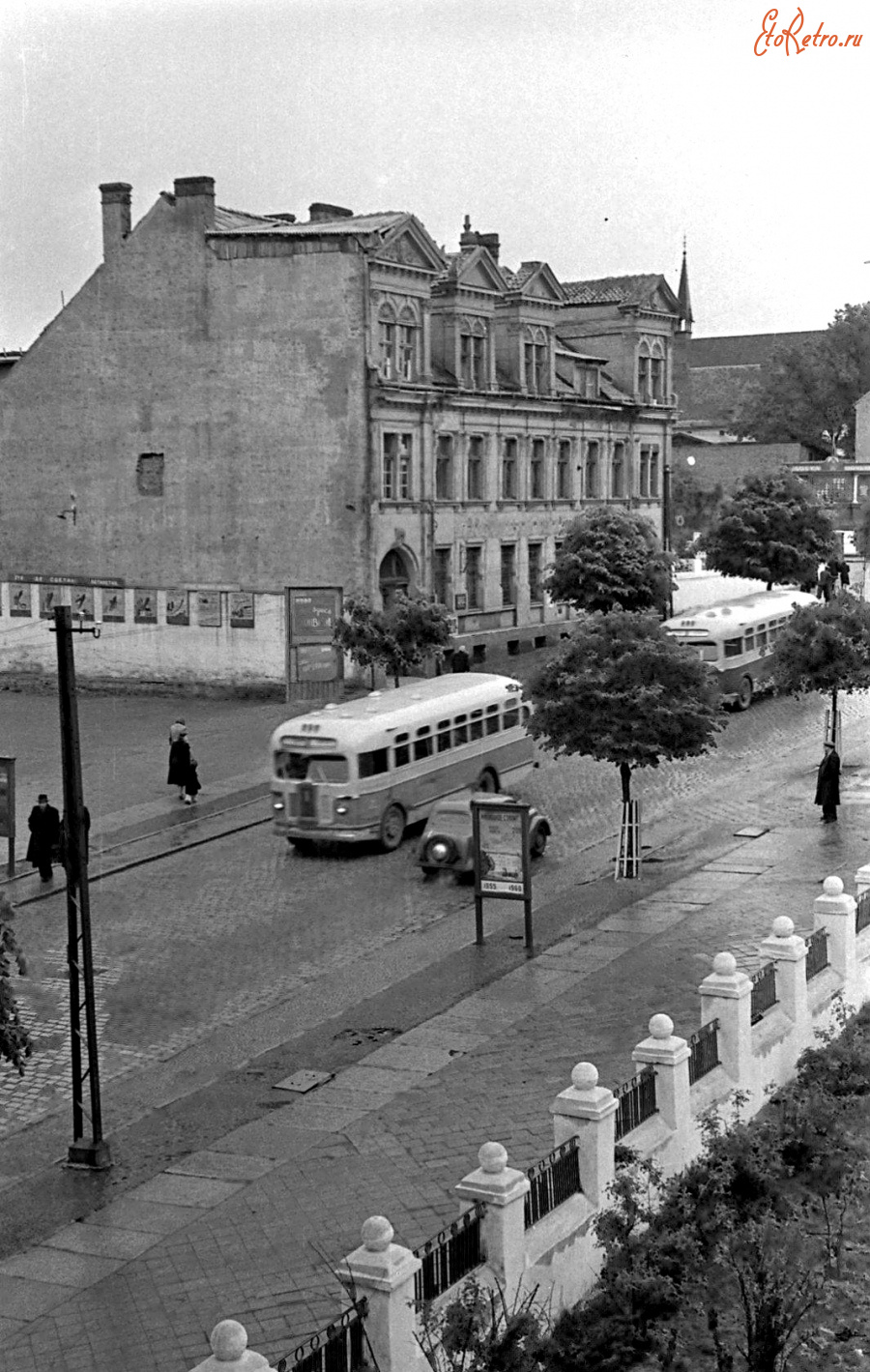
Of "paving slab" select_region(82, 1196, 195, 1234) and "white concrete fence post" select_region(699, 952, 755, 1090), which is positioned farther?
"white concrete fence post" select_region(699, 952, 755, 1090)

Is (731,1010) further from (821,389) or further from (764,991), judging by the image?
(821,389)

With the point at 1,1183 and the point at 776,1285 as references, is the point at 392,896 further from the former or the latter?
the point at 776,1285

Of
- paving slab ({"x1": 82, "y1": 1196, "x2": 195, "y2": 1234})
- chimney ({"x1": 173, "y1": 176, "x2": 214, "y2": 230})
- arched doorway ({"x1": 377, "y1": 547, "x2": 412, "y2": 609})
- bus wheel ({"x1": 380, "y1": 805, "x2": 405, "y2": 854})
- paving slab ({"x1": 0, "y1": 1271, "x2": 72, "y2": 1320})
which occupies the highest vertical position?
chimney ({"x1": 173, "y1": 176, "x2": 214, "y2": 230})

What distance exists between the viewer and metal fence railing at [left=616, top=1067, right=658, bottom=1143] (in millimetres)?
14359

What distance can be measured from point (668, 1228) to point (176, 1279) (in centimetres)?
375

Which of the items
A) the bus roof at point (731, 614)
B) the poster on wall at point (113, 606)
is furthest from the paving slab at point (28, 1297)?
the poster on wall at point (113, 606)

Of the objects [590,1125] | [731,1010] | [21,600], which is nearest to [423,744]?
[731,1010]

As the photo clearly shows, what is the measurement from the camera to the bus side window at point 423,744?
101 feet

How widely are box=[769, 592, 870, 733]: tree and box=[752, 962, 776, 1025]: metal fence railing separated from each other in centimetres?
1494

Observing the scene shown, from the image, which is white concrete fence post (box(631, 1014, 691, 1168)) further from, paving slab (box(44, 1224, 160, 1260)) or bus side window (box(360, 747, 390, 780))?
bus side window (box(360, 747, 390, 780))

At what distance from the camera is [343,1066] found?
18875 mm

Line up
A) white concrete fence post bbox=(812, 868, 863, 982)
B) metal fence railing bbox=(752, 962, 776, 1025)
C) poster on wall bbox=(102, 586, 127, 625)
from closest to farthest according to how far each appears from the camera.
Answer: metal fence railing bbox=(752, 962, 776, 1025)
white concrete fence post bbox=(812, 868, 863, 982)
poster on wall bbox=(102, 586, 127, 625)

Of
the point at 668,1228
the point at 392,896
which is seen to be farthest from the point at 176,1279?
the point at 392,896

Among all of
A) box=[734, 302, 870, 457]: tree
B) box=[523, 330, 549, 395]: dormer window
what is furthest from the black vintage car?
box=[734, 302, 870, 457]: tree
